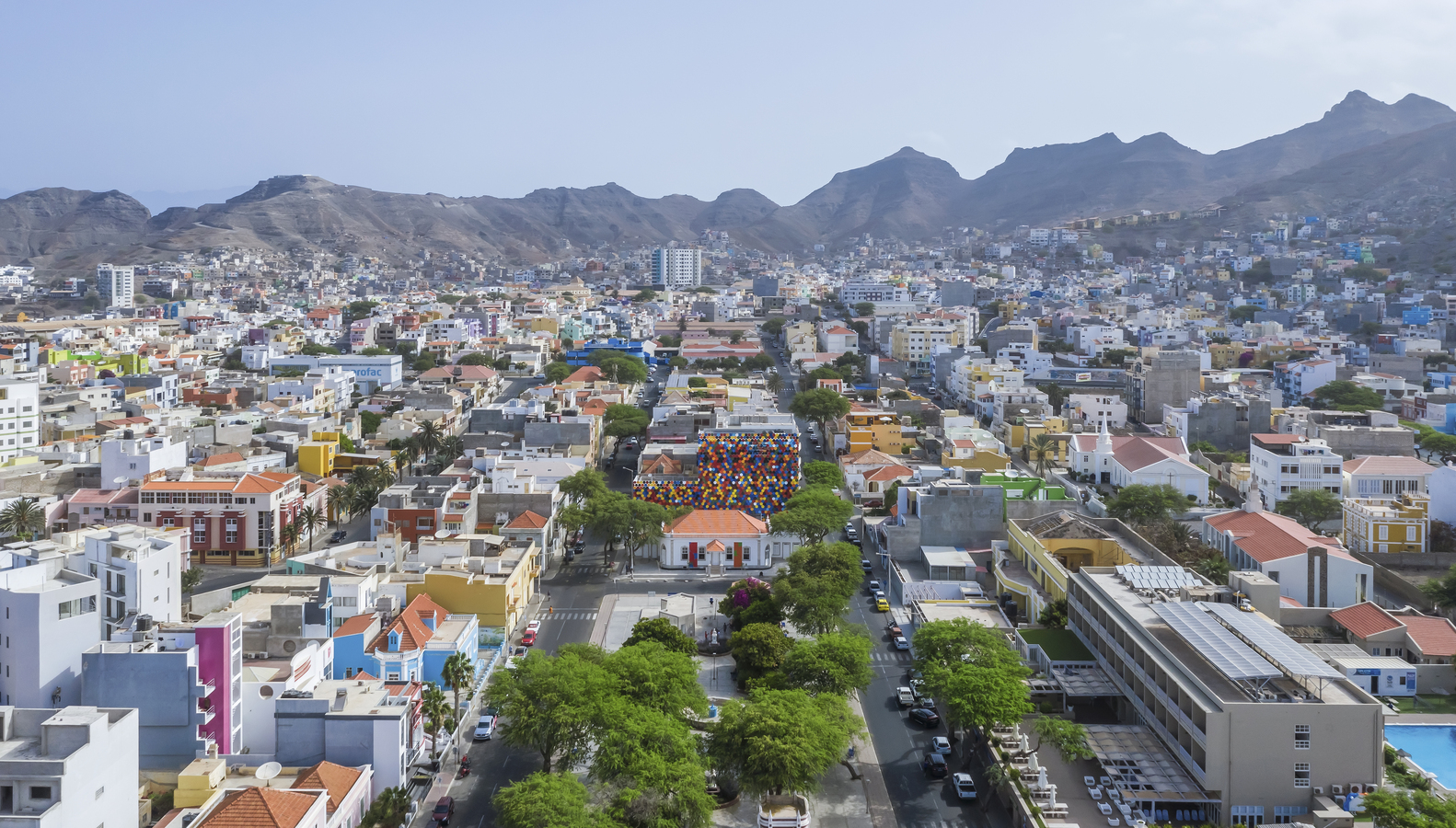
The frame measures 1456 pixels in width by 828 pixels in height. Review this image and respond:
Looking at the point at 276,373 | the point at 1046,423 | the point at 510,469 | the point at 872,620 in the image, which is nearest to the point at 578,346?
the point at 276,373

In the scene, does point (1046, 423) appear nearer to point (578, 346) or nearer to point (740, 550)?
point (740, 550)

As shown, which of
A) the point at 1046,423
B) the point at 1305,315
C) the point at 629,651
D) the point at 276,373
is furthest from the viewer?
the point at 1305,315

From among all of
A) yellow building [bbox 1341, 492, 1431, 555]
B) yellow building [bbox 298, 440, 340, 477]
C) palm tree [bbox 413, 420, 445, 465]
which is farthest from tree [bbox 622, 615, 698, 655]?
palm tree [bbox 413, 420, 445, 465]

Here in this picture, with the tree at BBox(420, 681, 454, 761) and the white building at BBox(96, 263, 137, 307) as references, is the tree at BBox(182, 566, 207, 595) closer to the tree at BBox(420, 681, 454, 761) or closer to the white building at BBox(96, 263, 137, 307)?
the tree at BBox(420, 681, 454, 761)

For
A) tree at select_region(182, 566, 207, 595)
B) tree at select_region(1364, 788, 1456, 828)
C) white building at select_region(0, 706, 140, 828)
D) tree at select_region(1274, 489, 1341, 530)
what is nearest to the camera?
white building at select_region(0, 706, 140, 828)

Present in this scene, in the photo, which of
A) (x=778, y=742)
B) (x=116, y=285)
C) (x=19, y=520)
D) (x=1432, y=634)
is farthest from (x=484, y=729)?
(x=116, y=285)
